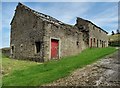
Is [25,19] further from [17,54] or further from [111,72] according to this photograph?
[111,72]

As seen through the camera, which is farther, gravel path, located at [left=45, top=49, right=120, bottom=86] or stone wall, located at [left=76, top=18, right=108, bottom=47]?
stone wall, located at [left=76, top=18, right=108, bottom=47]

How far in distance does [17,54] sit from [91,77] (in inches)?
823

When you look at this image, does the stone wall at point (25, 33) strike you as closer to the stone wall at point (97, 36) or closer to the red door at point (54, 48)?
the red door at point (54, 48)

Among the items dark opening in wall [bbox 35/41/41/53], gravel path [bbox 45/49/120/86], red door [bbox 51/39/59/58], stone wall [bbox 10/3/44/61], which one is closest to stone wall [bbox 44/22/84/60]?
red door [bbox 51/39/59/58]

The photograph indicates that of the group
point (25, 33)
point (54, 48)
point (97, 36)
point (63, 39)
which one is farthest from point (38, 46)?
point (97, 36)

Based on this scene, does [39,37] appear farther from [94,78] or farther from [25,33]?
[94,78]

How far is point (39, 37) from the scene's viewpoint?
28562mm

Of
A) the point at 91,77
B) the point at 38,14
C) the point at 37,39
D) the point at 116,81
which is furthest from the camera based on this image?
the point at 38,14

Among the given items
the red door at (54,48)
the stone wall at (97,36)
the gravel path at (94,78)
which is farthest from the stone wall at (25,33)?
the stone wall at (97,36)

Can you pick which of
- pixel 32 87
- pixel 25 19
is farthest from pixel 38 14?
pixel 32 87

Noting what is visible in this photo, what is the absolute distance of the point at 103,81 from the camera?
1270 cm

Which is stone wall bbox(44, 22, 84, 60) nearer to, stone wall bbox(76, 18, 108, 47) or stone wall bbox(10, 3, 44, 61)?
stone wall bbox(10, 3, 44, 61)

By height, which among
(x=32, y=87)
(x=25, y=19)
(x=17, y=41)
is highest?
(x=25, y=19)

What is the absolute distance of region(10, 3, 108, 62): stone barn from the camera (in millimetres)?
28141
